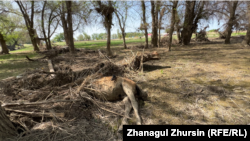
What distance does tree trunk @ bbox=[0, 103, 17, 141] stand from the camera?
206 centimetres

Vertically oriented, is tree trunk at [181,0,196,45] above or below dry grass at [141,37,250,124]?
above

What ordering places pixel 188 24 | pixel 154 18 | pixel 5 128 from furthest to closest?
pixel 188 24
pixel 154 18
pixel 5 128

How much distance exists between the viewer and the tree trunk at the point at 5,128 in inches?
81.3

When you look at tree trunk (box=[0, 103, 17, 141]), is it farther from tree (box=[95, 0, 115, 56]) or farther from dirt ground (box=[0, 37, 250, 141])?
tree (box=[95, 0, 115, 56])

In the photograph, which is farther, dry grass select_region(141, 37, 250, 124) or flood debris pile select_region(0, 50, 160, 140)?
dry grass select_region(141, 37, 250, 124)

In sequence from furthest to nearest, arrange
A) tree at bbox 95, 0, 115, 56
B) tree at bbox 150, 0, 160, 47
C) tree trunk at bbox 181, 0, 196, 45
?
tree trunk at bbox 181, 0, 196, 45 < tree at bbox 150, 0, 160, 47 < tree at bbox 95, 0, 115, 56

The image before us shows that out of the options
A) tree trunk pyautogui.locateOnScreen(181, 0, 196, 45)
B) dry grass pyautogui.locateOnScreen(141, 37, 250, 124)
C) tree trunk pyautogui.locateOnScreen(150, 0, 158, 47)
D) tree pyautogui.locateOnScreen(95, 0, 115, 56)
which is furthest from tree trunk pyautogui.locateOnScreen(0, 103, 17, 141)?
tree trunk pyautogui.locateOnScreen(181, 0, 196, 45)

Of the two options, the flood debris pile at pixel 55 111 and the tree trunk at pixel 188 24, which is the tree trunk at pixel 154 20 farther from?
the flood debris pile at pixel 55 111

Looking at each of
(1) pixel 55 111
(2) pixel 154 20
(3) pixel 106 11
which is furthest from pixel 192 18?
(1) pixel 55 111

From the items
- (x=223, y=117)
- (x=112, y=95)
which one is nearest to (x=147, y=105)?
(x=112, y=95)

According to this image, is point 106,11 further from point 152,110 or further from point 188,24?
point 188,24

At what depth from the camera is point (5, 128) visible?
2115 millimetres

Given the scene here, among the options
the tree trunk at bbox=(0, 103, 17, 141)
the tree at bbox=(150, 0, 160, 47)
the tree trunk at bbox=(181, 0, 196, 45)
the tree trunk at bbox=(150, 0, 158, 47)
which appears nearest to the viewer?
the tree trunk at bbox=(0, 103, 17, 141)

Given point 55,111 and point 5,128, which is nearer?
point 5,128
